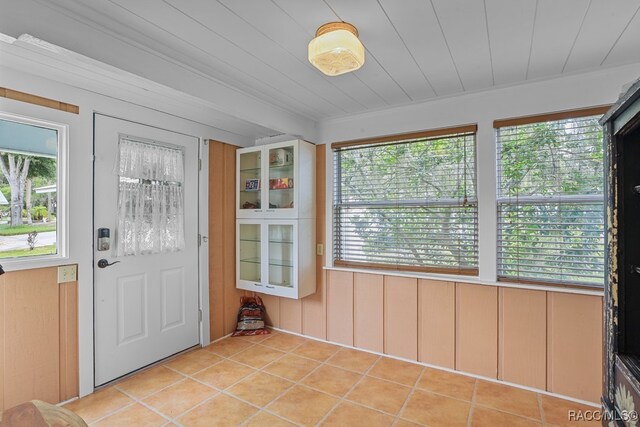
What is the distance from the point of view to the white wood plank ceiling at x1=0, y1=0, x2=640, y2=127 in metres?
1.44

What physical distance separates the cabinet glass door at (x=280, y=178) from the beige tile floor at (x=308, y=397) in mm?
1448

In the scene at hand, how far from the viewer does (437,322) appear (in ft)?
8.77

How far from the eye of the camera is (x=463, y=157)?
8.57 feet

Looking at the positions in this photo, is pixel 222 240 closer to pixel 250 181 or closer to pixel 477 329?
pixel 250 181

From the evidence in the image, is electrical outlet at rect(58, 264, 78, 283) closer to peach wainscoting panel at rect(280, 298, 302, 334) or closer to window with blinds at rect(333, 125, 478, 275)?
peach wainscoting panel at rect(280, 298, 302, 334)

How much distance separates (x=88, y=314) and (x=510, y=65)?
334cm

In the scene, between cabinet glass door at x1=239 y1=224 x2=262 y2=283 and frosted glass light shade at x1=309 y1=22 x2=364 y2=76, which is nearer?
frosted glass light shade at x1=309 y1=22 x2=364 y2=76

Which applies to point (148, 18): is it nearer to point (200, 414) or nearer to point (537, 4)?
point (537, 4)

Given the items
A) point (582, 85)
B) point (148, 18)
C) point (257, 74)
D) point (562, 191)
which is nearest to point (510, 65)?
point (582, 85)

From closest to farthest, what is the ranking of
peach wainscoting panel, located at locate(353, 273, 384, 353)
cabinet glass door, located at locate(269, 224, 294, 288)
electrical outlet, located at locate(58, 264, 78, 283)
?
1. electrical outlet, located at locate(58, 264, 78, 283)
2. peach wainscoting panel, located at locate(353, 273, 384, 353)
3. cabinet glass door, located at locate(269, 224, 294, 288)

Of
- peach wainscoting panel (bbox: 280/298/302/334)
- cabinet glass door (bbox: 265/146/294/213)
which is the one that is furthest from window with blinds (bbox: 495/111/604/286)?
peach wainscoting panel (bbox: 280/298/302/334)

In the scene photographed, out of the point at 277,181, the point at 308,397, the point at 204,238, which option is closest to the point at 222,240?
the point at 204,238

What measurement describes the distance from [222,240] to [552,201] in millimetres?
2894

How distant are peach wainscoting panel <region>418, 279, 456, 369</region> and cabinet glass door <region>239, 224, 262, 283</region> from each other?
1.67 meters
